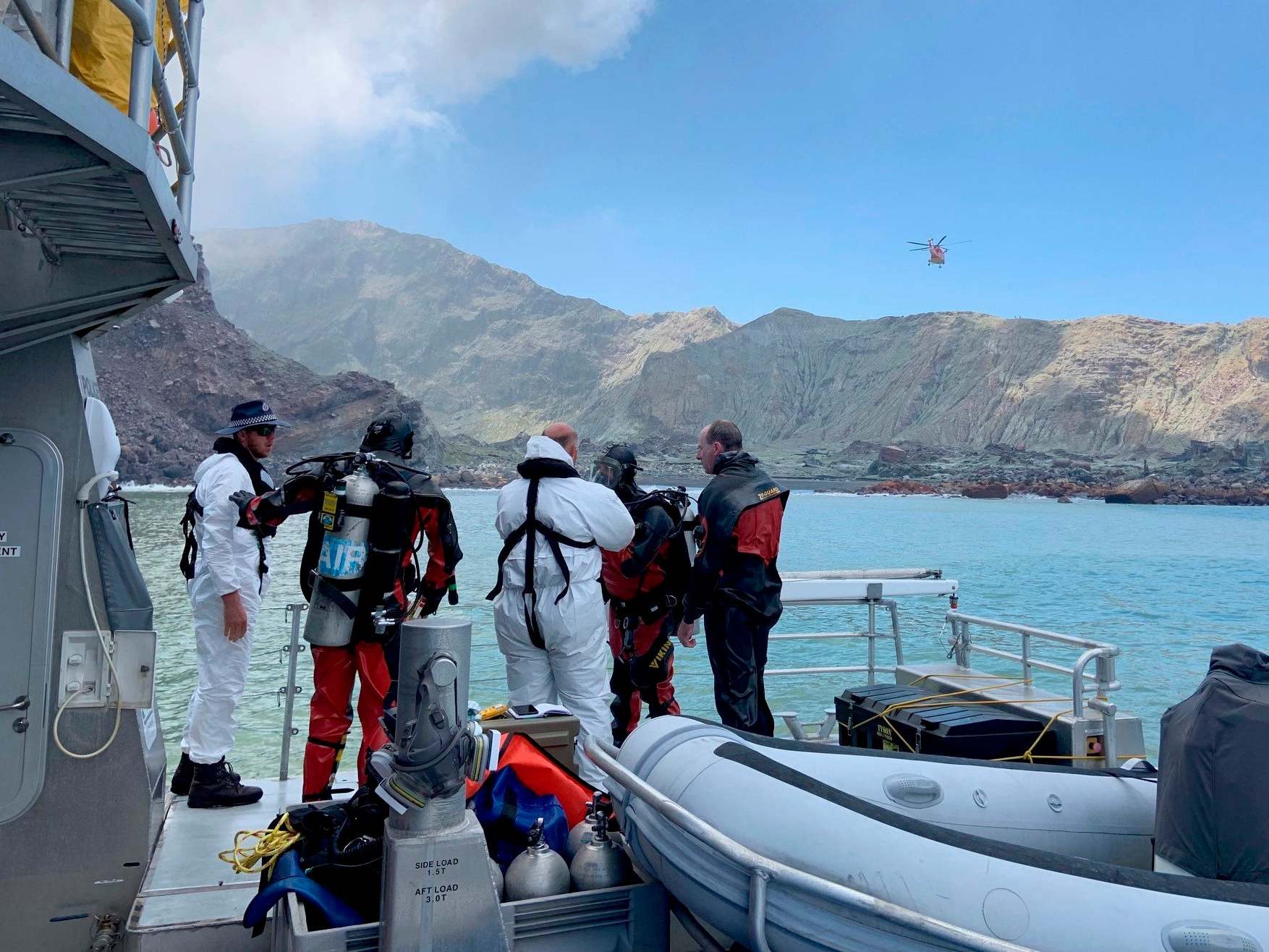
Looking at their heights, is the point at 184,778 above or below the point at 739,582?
below

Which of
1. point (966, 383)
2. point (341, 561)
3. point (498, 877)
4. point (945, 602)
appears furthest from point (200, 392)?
point (966, 383)

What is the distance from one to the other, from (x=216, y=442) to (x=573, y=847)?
6.92 feet

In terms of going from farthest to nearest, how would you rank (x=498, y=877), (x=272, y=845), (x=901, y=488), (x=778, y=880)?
(x=901, y=488) < (x=272, y=845) < (x=498, y=877) < (x=778, y=880)

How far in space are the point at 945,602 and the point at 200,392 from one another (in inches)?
3310

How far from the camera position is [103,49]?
1844mm

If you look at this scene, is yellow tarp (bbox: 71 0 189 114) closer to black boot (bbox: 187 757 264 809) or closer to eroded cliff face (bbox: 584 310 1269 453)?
black boot (bbox: 187 757 264 809)

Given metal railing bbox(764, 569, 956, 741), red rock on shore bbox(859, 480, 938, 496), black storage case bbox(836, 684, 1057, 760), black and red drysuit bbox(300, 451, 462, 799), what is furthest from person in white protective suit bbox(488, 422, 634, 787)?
red rock on shore bbox(859, 480, 938, 496)

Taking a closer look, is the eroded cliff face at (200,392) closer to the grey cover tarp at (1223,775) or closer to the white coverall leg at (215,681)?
the white coverall leg at (215,681)

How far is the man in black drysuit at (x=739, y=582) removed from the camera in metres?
3.75

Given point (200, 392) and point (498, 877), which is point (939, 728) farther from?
point (200, 392)

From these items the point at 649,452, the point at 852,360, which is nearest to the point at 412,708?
the point at 649,452

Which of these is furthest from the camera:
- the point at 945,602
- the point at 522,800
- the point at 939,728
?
the point at 945,602

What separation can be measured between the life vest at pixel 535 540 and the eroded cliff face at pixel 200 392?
228 feet

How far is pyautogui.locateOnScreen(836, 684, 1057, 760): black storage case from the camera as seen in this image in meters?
3.31
